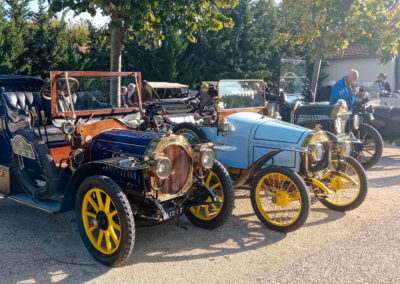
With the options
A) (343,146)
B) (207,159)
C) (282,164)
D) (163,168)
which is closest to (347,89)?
(343,146)

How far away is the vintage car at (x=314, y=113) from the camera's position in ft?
21.5

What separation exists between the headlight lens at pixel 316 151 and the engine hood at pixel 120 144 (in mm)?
1722

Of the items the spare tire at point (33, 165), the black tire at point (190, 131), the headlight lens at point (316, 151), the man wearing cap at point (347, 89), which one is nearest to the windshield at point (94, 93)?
the spare tire at point (33, 165)

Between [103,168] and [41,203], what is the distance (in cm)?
81

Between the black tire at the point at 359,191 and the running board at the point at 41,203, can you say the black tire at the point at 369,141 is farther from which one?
the running board at the point at 41,203

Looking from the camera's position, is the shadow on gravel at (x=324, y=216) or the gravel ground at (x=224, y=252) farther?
the shadow on gravel at (x=324, y=216)

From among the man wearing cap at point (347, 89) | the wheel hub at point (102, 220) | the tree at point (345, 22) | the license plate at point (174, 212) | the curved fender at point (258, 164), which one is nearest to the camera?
the wheel hub at point (102, 220)

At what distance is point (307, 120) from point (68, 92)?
4.55 metres

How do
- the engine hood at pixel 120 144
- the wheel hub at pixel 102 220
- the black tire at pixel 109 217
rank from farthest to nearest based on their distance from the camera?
the engine hood at pixel 120 144, the wheel hub at pixel 102 220, the black tire at pixel 109 217

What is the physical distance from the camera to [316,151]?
434cm

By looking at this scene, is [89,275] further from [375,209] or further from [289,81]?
[289,81]

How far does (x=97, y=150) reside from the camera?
392cm

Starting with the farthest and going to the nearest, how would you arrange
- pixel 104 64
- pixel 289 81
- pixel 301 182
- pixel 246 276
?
1. pixel 104 64
2. pixel 289 81
3. pixel 301 182
4. pixel 246 276

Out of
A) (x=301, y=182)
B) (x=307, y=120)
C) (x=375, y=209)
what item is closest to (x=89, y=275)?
(x=301, y=182)
